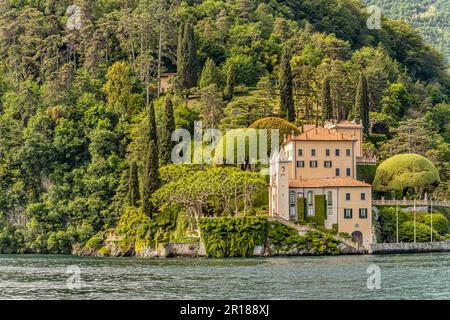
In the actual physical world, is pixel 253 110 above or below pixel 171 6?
below

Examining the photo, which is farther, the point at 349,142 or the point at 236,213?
the point at 349,142

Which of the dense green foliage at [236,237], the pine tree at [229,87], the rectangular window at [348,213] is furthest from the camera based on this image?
the pine tree at [229,87]

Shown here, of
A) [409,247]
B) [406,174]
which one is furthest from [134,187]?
[409,247]

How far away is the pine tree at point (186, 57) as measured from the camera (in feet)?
416

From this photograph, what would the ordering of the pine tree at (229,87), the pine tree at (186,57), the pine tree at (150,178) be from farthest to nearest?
the pine tree at (186,57)
the pine tree at (229,87)
the pine tree at (150,178)

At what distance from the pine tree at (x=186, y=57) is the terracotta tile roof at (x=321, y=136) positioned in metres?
27.5

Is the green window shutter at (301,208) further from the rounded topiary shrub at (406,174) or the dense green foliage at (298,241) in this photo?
the rounded topiary shrub at (406,174)

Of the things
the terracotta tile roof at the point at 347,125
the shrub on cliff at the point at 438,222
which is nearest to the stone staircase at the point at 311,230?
the shrub on cliff at the point at 438,222

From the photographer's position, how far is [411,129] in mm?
120250

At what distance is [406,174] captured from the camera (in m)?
104

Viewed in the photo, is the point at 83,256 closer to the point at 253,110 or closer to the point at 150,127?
the point at 150,127

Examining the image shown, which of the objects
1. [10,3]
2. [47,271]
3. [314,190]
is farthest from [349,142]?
[10,3]

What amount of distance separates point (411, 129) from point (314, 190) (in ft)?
93.8

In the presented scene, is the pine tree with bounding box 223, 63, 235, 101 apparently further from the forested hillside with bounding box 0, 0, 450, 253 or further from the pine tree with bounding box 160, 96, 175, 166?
the pine tree with bounding box 160, 96, 175, 166
